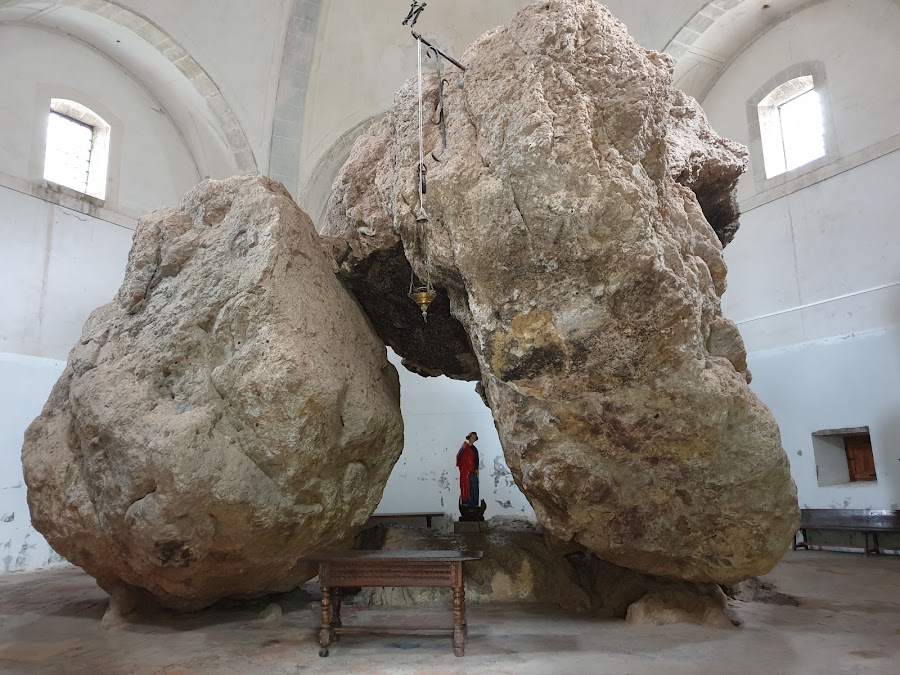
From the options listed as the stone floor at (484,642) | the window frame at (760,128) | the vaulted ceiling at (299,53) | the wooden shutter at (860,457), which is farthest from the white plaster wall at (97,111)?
the wooden shutter at (860,457)

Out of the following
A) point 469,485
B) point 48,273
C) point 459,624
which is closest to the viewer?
point 459,624

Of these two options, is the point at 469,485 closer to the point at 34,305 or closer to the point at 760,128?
the point at 34,305

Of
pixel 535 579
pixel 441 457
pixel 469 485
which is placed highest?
pixel 441 457

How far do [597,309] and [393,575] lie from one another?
232 cm

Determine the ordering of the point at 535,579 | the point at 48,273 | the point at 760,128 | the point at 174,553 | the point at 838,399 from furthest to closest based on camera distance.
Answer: the point at 760,128 → the point at 48,273 → the point at 838,399 → the point at 535,579 → the point at 174,553

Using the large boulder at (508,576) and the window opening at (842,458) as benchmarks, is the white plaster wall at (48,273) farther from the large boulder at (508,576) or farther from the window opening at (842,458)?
the window opening at (842,458)

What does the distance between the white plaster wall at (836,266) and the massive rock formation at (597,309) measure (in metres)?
5.06

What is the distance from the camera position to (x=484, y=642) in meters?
4.73

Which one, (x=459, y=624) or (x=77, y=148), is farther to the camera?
(x=77, y=148)

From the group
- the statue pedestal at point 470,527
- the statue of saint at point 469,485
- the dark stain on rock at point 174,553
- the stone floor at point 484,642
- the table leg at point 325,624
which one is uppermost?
the statue of saint at point 469,485

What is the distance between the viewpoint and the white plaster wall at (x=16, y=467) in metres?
8.64

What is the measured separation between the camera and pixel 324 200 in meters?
12.6

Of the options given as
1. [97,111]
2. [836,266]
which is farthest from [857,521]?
Answer: [97,111]

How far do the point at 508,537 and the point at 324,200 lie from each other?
26.0 ft
